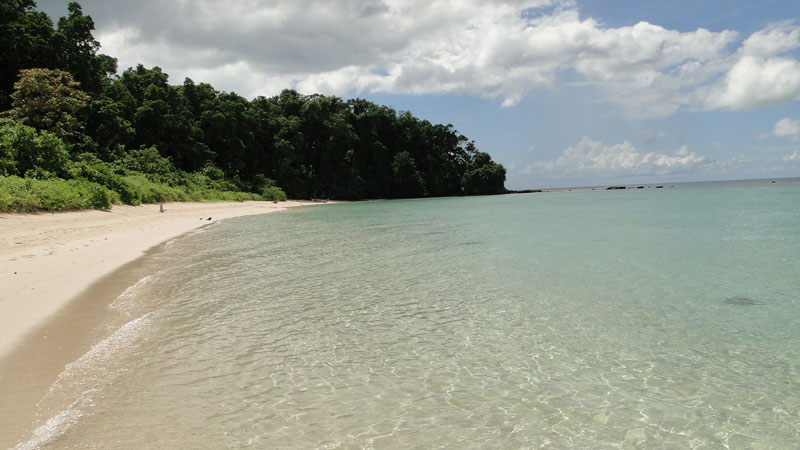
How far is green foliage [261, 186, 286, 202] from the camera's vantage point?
200 ft

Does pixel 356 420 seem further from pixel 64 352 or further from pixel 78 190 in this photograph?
pixel 78 190

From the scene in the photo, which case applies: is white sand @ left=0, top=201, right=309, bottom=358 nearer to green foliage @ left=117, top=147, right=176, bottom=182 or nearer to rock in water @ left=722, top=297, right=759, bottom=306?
rock in water @ left=722, top=297, right=759, bottom=306

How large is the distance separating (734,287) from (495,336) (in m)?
6.53

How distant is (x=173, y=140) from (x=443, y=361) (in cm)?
5409

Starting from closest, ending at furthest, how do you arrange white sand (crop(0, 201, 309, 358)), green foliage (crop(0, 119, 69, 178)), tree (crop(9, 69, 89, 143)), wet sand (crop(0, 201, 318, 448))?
wet sand (crop(0, 201, 318, 448)) < white sand (crop(0, 201, 309, 358)) < green foliage (crop(0, 119, 69, 178)) < tree (crop(9, 69, 89, 143))

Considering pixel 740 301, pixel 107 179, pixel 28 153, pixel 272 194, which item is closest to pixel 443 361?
pixel 740 301

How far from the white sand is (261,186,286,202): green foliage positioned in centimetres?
3535

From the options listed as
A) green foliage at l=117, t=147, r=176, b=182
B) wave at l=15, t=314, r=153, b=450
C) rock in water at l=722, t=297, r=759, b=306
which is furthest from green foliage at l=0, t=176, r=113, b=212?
rock in water at l=722, t=297, r=759, b=306

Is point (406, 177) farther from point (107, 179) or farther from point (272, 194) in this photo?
point (107, 179)

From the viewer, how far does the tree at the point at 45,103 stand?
3234 cm

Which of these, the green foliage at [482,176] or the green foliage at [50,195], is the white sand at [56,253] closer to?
the green foliage at [50,195]

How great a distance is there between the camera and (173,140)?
51.6m

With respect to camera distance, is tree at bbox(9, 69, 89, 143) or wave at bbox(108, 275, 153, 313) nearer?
wave at bbox(108, 275, 153, 313)

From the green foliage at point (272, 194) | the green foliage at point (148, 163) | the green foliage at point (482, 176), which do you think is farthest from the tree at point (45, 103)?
the green foliage at point (482, 176)
